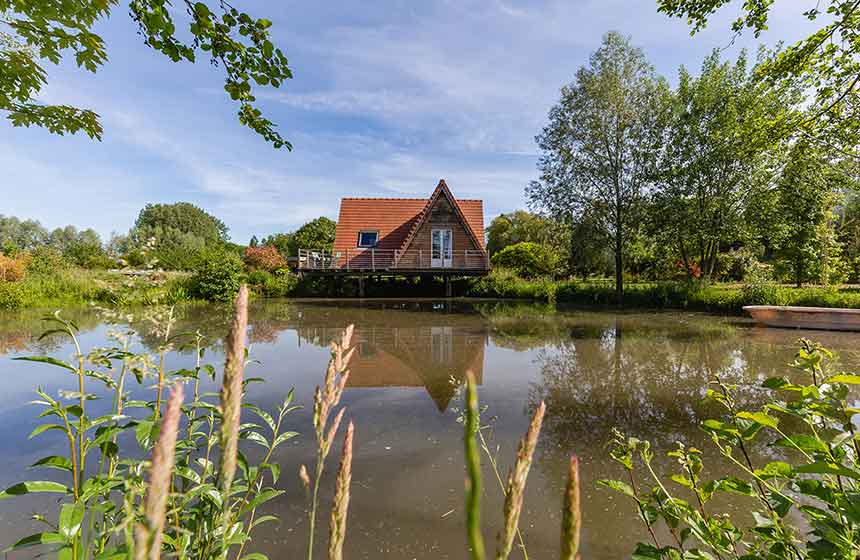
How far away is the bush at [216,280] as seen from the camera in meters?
17.8

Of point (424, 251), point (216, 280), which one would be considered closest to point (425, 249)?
point (424, 251)

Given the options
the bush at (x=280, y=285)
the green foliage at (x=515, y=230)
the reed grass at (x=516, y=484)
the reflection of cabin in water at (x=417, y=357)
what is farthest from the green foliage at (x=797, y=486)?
the green foliage at (x=515, y=230)

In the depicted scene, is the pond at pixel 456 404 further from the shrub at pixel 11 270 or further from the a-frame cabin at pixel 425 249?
the a-frame cabin at pixel 425 249

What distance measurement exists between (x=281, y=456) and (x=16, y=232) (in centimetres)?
8760

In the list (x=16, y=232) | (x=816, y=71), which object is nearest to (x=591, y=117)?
(x=816, y=71)

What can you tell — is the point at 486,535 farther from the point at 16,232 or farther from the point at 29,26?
the point at 16,232

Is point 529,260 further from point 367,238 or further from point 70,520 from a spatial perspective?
point 70,520

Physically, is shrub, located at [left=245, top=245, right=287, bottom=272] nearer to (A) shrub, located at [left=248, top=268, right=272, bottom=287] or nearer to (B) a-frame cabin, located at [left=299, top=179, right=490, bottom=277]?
(A) shrub, located at [left=248, top=268, right=272, bottom=287]

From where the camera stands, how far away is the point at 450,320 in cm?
1168

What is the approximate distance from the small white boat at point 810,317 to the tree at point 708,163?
557 centimetres

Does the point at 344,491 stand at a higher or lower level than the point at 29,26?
lower

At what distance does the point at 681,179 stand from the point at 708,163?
3.18ft

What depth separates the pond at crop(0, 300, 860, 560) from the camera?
237cm

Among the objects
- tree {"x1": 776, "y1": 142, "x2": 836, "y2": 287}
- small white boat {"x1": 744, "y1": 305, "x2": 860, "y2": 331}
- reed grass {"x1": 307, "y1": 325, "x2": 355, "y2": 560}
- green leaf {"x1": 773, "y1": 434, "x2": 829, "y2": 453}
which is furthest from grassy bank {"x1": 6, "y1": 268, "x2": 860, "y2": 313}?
green leaf {"x1": 773, "y1": 434, "x2": 829, "y2": 453}
